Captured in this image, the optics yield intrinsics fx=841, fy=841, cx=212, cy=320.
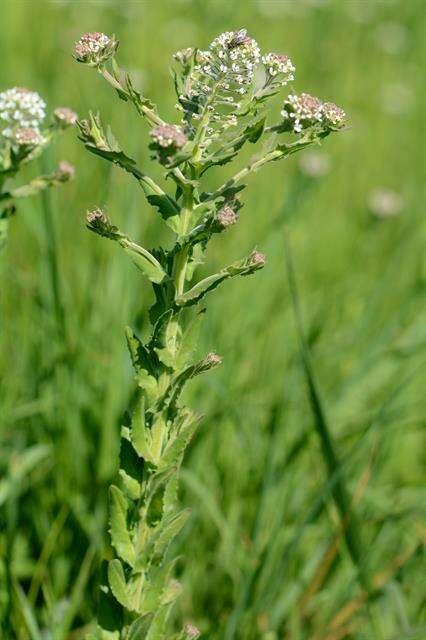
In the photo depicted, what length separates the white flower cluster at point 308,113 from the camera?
2.86 ft

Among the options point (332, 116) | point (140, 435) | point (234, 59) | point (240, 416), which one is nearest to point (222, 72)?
point (234, 59)

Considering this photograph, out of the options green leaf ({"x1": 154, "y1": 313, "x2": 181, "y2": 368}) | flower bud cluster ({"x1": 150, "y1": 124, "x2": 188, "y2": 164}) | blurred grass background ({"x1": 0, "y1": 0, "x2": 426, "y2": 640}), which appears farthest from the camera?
blurred grass background ({"x1": 0, "y1": 0, "x2": 426, "y2": 640})

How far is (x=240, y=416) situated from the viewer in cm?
183

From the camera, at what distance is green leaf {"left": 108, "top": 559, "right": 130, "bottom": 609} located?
0.92 metres

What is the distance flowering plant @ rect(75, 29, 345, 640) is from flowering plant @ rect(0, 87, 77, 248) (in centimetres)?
8

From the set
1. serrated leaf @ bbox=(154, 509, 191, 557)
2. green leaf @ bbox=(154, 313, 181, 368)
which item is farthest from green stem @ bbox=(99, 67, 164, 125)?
serrated leaf @ bbox=(154, 509, 191, 557)

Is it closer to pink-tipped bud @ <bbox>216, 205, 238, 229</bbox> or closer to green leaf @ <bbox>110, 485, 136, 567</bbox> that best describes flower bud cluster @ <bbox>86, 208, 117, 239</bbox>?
pink-tipped bud @ <bbox>216, 205, 238, 229</bbox>

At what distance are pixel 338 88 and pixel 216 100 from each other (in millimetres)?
3309

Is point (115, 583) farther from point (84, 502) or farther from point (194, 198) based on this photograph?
point (84, 502)

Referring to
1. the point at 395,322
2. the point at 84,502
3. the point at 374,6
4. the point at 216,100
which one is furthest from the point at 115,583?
the point at 374,6

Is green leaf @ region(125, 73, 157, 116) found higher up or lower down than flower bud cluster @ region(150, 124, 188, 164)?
higher up

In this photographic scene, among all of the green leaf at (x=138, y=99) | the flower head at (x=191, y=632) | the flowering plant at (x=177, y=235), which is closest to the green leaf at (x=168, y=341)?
the flowering plant at (x=177, y=235)

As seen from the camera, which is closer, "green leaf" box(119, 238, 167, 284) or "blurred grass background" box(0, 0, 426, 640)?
"green leaf" box(119, 238, 167, 284)

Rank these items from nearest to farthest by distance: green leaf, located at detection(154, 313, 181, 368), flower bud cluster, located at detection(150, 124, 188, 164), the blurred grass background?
1. flower bud cluster, located at detection(150, 124, 188, 164)
2. green leaf, located at detection(154, 313, 181, 368)
3. the blurred grass background
